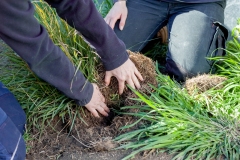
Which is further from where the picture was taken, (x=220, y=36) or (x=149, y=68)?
(x=220, y=36)

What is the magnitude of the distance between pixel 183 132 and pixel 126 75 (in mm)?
377

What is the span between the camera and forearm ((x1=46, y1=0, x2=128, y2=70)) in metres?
1.55

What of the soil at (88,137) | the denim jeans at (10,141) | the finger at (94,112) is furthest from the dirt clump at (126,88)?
the denim jeans at (10,141)

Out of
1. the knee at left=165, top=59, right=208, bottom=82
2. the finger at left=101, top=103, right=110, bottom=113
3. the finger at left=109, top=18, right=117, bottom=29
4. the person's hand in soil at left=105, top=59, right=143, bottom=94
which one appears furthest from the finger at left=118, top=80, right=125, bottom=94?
the finger at left=109, top=18, right=117, bottom=29

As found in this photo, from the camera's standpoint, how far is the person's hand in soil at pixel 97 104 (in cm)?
166

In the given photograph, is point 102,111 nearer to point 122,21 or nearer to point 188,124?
point 188,124

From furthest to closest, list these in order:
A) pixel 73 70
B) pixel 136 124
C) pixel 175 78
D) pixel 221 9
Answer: pixel 221 9 → pixel 175 78 → pixel 136 124 → pixel 73 70

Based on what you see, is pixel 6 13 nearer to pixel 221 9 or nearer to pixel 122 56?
pixel 122 56

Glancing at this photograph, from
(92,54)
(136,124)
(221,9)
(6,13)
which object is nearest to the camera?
(6,13)

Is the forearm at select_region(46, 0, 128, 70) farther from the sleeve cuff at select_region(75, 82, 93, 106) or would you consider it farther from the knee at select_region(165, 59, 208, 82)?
the knee at select_region(165, 59, 208, 82)

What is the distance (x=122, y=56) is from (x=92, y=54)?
0.76 feet

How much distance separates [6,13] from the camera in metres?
1.26

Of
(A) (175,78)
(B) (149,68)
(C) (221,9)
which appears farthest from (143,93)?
(C) (221,9)

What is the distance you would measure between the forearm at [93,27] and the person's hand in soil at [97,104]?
0.48 ft
